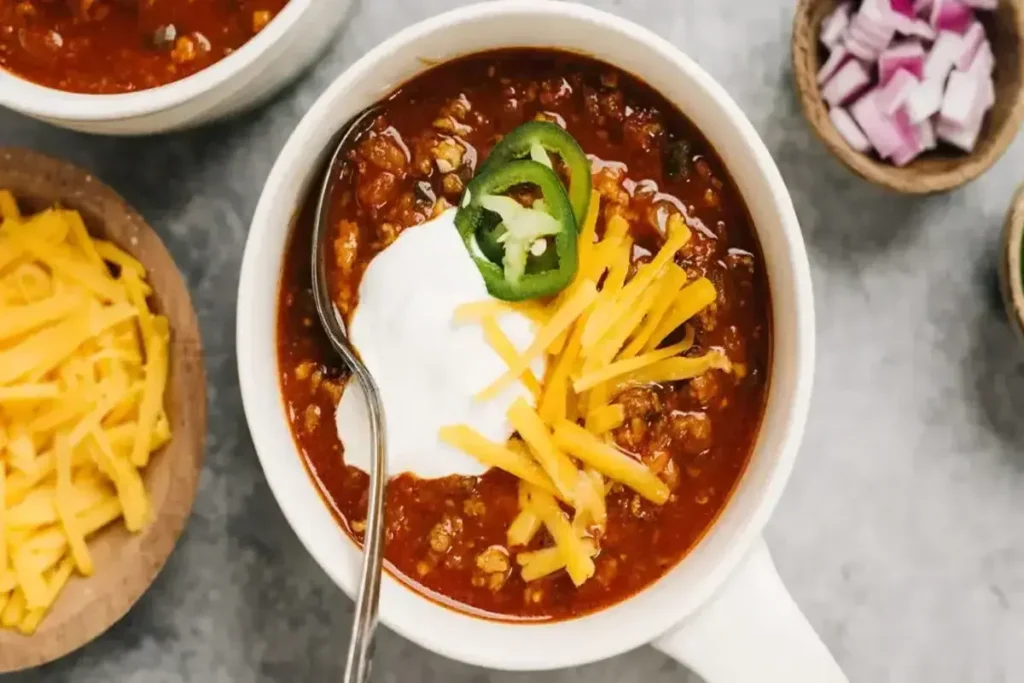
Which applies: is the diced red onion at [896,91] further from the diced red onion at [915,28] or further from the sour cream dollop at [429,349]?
the sour cream dollop at [429,349]

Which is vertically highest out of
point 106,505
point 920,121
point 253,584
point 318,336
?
point 920,121

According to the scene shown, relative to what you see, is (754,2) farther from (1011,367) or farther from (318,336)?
(318,336)

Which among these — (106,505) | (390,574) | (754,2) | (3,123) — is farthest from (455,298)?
(3,123)

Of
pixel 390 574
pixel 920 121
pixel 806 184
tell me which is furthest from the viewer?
pixel 806 184

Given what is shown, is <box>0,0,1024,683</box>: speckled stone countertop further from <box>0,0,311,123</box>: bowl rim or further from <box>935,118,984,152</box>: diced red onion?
<box>0,0,311,123</box>: bowl rim

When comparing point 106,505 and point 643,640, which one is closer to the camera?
point 643,640

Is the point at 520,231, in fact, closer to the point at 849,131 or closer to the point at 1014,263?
the point at 849,131
